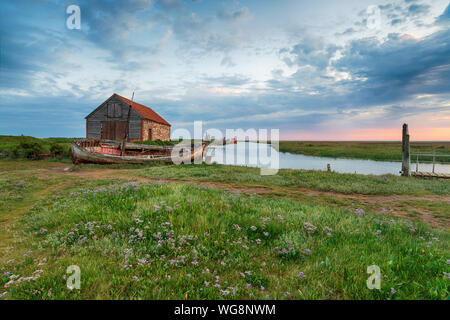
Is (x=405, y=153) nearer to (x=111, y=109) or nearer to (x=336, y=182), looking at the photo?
(x=336, y=182)

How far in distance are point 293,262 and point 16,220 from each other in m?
8.19

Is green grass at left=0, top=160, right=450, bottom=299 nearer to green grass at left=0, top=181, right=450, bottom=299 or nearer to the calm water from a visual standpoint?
green grass at left=0, top=181, right=450, bottom=299

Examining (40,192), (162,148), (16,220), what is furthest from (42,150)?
(16,220)

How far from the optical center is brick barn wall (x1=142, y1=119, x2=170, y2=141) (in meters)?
40.9

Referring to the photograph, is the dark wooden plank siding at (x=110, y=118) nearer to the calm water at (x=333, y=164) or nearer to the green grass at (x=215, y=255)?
the calm water at (x=333, y=164)

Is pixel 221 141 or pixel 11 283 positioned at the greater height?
pixel 221 141

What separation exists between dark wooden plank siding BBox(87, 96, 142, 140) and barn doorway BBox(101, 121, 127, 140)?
0.60 metres

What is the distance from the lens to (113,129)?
3928cm

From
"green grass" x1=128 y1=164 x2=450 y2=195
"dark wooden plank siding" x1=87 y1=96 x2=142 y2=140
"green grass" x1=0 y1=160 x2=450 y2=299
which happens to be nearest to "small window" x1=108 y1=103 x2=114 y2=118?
"dark wooden plank siding" x1=87 y1=96 x2=142 y2=140

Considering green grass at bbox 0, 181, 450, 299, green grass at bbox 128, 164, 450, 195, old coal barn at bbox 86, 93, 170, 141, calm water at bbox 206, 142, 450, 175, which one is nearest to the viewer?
green grass at bbox 0, 181, 450, 299

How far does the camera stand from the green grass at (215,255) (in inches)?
118

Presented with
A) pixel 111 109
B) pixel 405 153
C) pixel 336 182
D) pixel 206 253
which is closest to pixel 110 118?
pixel 111 109
